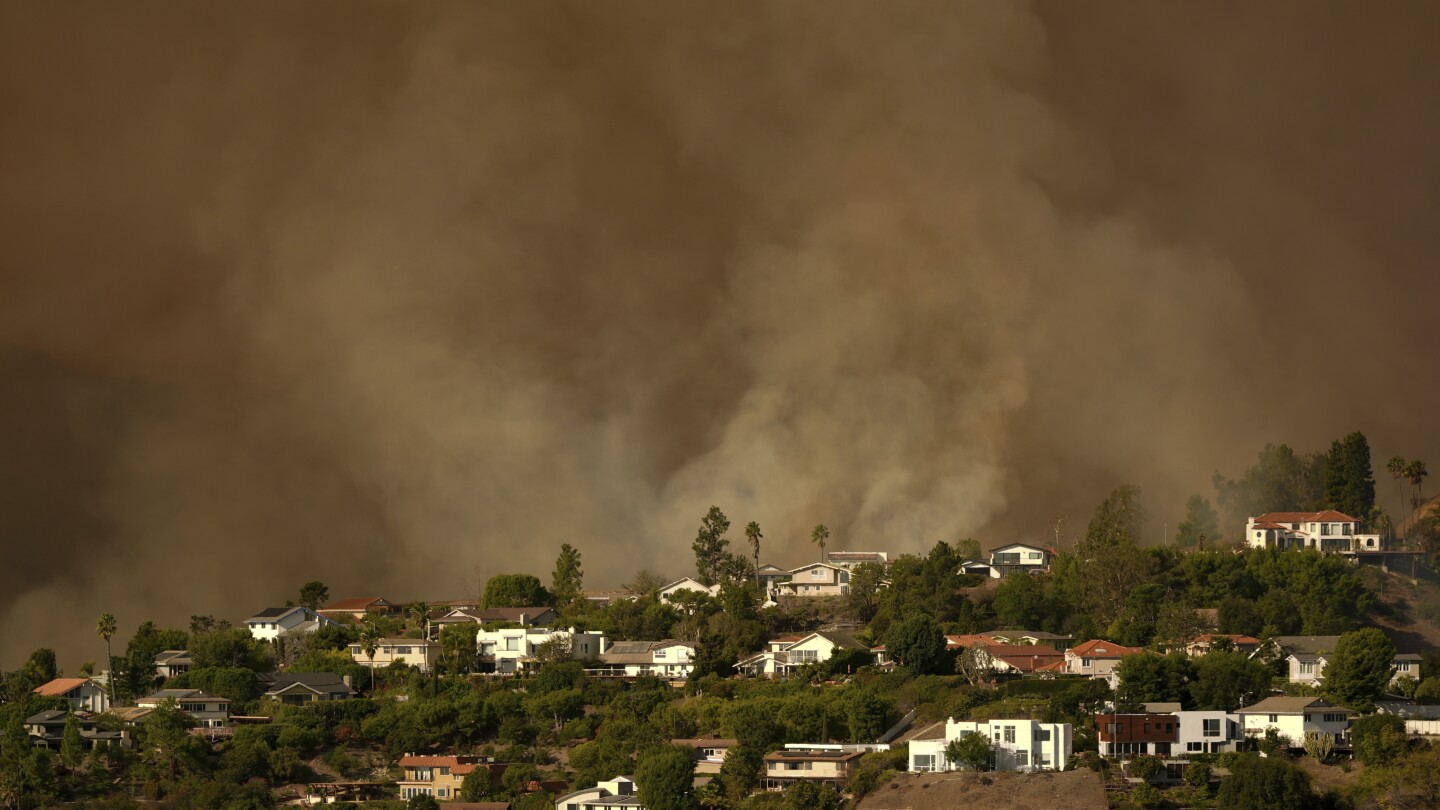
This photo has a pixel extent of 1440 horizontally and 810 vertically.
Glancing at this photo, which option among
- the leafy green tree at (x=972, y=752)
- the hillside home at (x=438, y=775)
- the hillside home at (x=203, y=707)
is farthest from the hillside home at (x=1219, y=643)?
the hillside home at (x=203, y=707)

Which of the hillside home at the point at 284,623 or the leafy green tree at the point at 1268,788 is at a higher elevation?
the hillside home at the point at 284,623

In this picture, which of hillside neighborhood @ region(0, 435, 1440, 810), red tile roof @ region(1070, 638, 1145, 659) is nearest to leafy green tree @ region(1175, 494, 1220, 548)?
hillside neighborhood @ region(0, 435, 1440, 810)

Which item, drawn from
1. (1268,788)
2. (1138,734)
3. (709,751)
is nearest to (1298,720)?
(1138,734)

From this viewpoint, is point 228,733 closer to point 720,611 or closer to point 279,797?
point 279,797

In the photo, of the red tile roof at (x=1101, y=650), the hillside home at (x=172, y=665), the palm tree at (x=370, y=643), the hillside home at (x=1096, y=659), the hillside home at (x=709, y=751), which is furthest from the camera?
the hillside home at (x=172, y=665)

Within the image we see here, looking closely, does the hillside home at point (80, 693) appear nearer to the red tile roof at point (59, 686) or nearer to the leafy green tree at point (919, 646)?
the red tile roof at point (59, 686)

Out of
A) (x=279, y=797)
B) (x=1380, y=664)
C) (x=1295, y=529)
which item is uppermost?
(x=1295, y=529)

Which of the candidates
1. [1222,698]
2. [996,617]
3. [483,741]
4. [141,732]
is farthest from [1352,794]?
[141,732]
